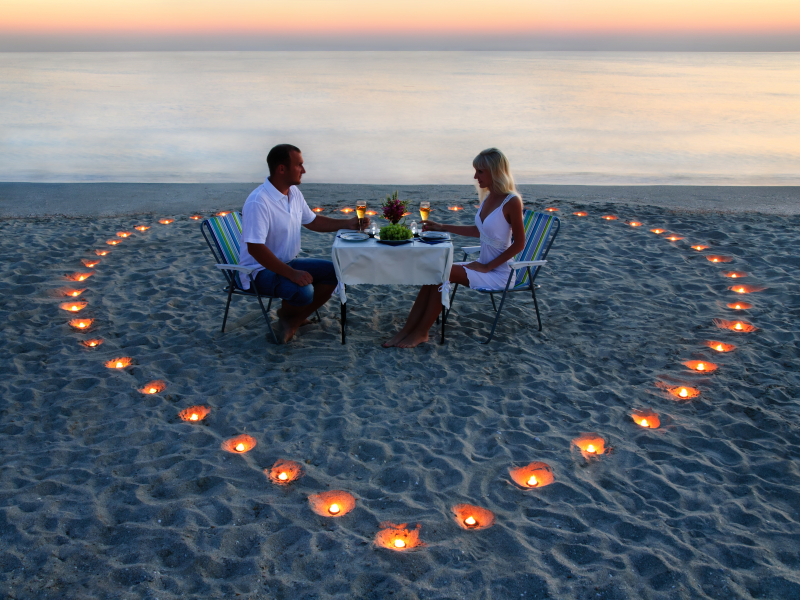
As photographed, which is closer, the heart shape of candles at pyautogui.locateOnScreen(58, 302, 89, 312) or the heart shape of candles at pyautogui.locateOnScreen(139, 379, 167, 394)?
the heart shape of candles at pyautogui.locateOnScreen(139, 379, 167, 394)

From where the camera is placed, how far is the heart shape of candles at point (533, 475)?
106 inches

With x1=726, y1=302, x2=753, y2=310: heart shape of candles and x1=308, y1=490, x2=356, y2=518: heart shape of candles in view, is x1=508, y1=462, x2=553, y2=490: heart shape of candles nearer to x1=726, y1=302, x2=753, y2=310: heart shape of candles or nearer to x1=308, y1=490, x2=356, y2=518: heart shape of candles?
x1=308, y1=490, x2=356, y2=518: heart shape of candles

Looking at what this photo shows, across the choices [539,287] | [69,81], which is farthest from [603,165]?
[69,81]

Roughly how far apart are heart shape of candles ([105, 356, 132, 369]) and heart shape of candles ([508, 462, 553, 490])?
243cm

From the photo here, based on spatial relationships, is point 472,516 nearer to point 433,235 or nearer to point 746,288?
point 433,235

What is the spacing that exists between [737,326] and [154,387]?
3.84 m

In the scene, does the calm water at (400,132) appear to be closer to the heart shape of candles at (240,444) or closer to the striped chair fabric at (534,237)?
the striped chair fabric at (534,237)

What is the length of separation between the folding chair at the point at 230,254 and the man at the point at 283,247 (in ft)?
0.21

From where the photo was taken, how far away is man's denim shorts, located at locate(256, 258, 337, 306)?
3869mm

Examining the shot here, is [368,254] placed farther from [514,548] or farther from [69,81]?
[69,81]

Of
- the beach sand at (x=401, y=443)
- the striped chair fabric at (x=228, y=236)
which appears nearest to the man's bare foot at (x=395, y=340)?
the beach sand at (x=401, y=443)


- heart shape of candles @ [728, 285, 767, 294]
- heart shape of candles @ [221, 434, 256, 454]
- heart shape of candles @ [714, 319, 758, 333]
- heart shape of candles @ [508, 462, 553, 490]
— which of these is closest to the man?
heart shape of candles @ [221, 434, 256, 454]

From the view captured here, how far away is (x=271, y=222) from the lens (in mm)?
3873

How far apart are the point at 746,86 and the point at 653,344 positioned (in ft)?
98.2
